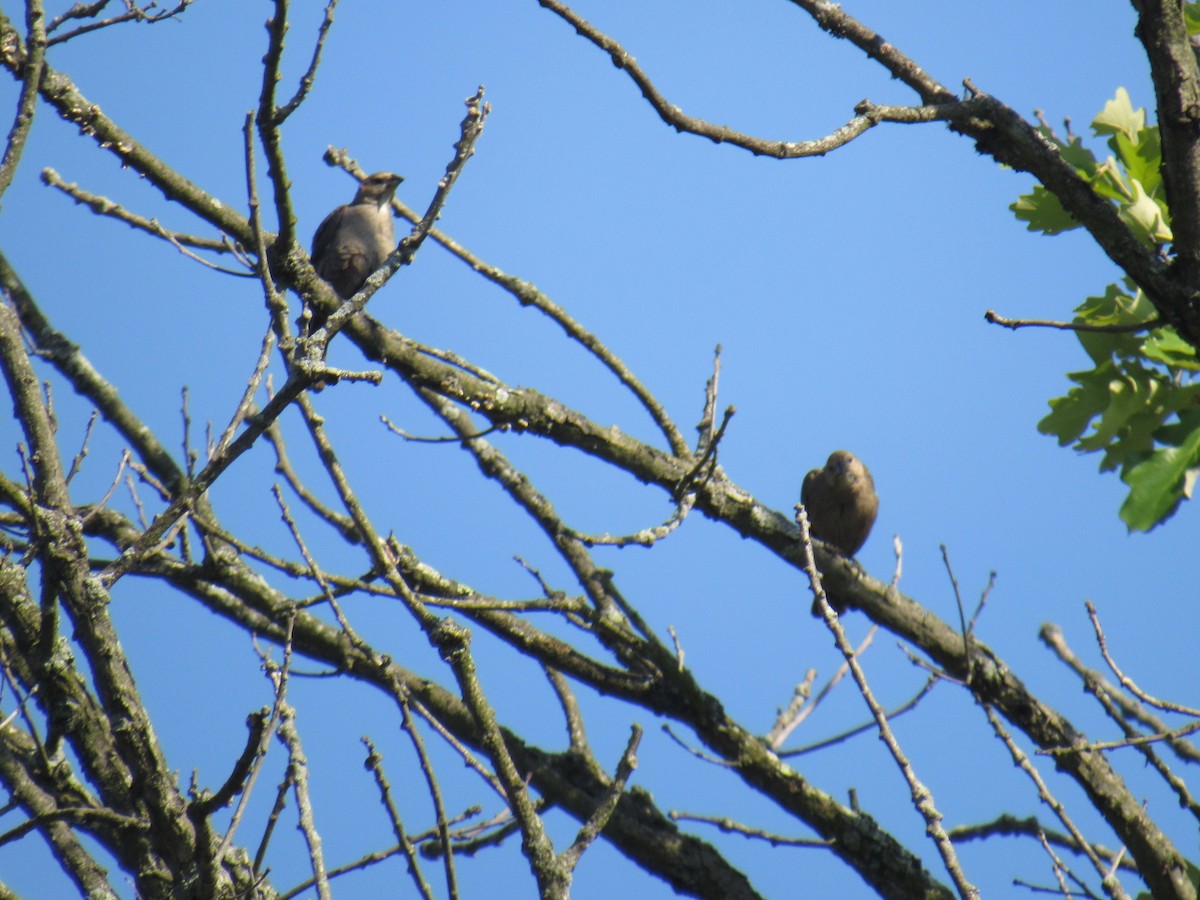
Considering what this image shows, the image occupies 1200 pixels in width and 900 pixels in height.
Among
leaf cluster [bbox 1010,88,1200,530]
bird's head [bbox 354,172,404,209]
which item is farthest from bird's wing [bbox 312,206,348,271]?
leaf cluster [bbox 1010,88,1200,530]

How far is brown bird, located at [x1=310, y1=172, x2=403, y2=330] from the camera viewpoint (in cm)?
836

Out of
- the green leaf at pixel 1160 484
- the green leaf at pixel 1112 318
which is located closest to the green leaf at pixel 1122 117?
the green leaf at pixel 1112 318

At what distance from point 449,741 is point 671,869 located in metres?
2.22

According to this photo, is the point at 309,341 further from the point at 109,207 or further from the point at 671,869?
the point at 671,869

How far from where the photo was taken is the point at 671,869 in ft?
15.8

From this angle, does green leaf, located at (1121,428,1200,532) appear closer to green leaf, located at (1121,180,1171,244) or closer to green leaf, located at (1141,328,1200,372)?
green leaf, located at (1141,328,1200,372)

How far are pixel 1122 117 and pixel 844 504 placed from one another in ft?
18.8

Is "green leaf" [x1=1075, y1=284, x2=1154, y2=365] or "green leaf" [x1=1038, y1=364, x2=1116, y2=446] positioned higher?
"green leaf" [x1=1075, y1=284, x2=1154, y2=365]

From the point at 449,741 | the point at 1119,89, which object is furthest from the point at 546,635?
the point at 1119,89

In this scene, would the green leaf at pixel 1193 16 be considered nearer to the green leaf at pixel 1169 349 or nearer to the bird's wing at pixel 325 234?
the green leaf at pixel 1169 349

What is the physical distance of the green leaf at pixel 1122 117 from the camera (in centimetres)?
408

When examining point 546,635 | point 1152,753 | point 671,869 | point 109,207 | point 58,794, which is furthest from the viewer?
point 546,635

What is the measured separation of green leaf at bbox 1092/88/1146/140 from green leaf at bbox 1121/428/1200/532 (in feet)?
3.45

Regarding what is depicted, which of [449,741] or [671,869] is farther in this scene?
[671,869]
